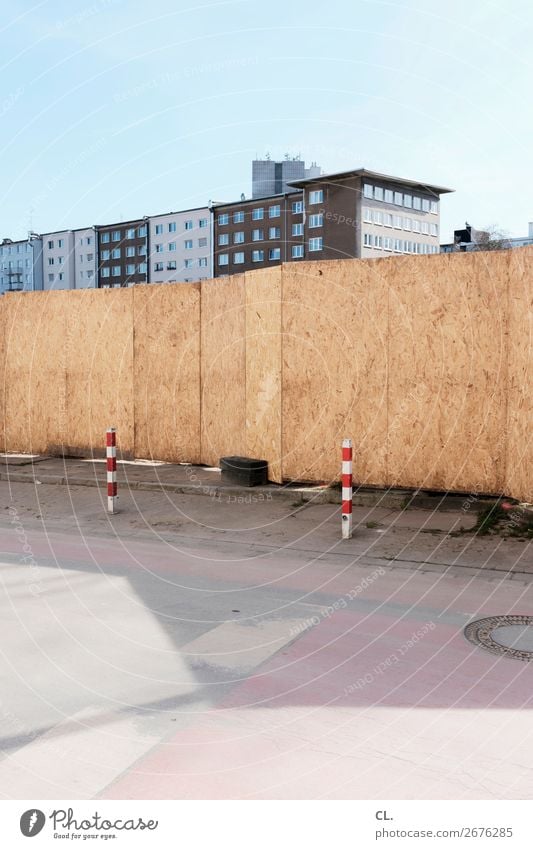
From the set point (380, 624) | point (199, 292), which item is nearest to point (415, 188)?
point (199, 292)

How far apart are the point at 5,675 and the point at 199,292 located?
30.4 feet

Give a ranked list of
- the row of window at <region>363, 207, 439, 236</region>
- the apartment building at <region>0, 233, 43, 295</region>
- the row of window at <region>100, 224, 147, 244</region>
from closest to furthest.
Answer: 1. the row of window at <region>363, 207, 439, 236</region>
2. the row of window at <region>100, 224, 147, 244</region>
3. the apartment building at <region>0, 233, 43, 295</region>

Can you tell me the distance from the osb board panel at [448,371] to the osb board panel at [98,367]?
552cm

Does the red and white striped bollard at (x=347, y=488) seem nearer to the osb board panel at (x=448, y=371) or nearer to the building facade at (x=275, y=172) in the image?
the osb board panel at (x=448, y=371)

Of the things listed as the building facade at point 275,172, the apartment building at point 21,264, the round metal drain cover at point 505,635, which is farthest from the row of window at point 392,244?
the round metal drain cover at point 505,635

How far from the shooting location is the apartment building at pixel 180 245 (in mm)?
115312

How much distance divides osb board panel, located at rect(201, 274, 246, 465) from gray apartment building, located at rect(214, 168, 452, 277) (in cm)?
8194

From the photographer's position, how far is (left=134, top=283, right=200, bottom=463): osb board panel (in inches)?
537

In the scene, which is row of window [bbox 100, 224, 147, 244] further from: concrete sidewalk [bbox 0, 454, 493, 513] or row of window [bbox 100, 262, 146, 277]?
concrete sidewalk [bbox 0, 454, 493, 513]

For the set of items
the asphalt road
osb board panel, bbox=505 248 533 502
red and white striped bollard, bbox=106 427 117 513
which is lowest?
the asphalt road

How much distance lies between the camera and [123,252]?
129 m

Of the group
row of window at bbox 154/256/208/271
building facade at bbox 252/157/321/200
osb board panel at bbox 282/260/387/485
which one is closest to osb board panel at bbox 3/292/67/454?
osb board panel at bbox 282/260/387/485

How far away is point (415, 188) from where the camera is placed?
4299 inches

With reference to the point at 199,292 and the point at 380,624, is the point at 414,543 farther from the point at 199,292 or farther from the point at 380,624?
the point at 199,292
